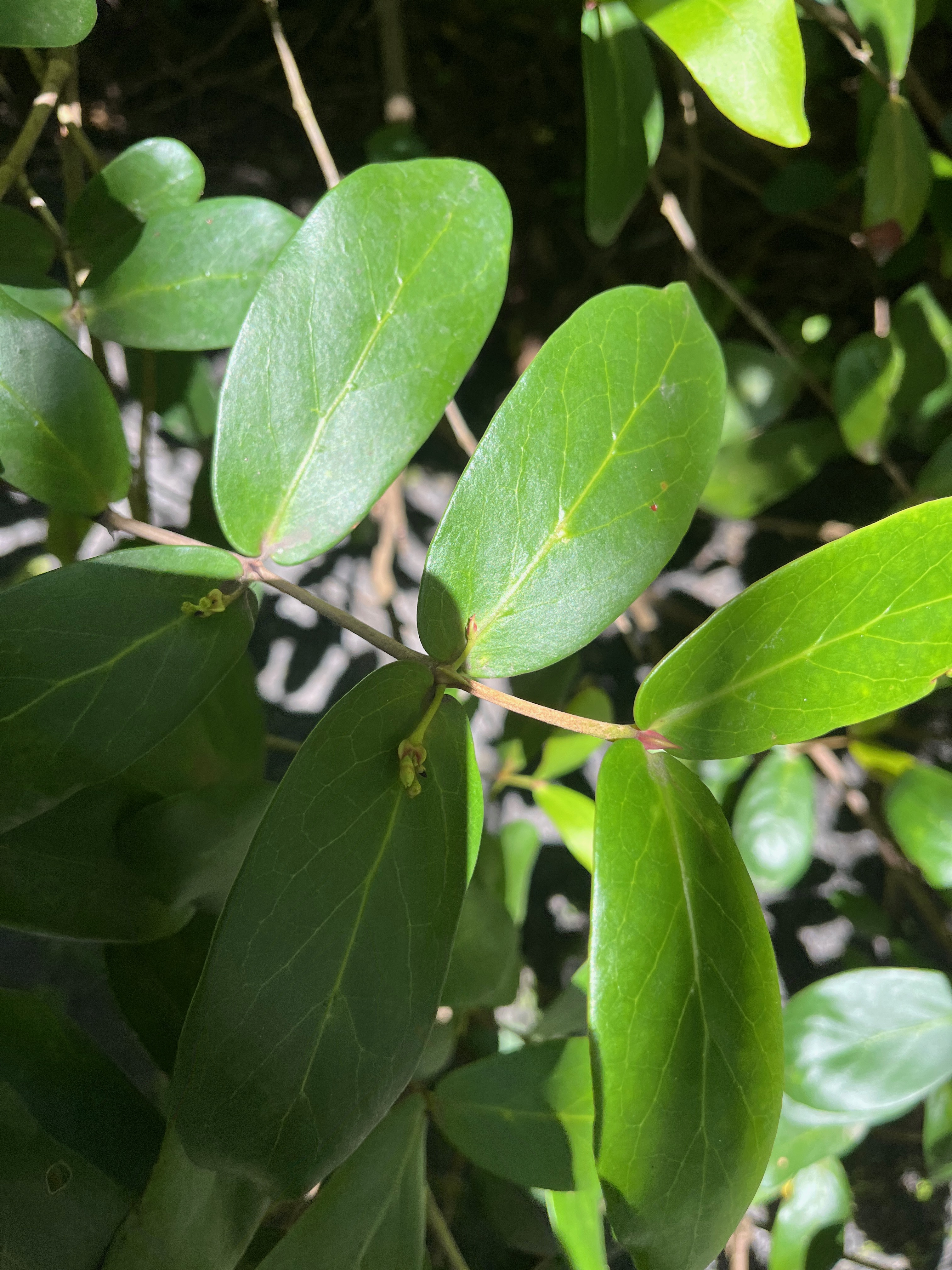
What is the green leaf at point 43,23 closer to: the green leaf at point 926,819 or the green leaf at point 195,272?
the green leaf at point 195,272

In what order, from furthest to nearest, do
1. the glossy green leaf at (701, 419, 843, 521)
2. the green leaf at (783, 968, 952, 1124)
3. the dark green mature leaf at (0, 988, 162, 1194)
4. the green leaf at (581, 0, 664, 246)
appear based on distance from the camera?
the glossy green leaf at (701, 419, 843, 521) < the green leaf at (783, 968, 952, 1124) < the green leaf at (581, 0, 664, 246) < the dark green mature leaf at (0, 988, 162, 1194)

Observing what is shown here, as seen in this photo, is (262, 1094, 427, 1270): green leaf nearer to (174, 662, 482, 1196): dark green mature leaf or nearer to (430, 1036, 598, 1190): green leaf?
(430, 1036, 598, 1190): green leaf

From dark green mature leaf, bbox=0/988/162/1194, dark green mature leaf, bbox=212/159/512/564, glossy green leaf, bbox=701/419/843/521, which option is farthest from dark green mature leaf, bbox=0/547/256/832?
glossy green leaf, bbox=701/419/843/521

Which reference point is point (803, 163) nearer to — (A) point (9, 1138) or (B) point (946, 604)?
(B) point (946, 604)

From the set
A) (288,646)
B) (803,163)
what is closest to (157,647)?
(288,646)

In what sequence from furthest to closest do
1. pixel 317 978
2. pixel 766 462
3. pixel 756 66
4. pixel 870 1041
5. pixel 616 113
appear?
pixel 766 462 → pixel 870 1041 → pixel 616 113 → pixel 756 66 → pixel 317 978

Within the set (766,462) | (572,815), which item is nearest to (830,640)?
(572,815)

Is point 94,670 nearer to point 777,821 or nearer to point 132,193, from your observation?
point 132,193
